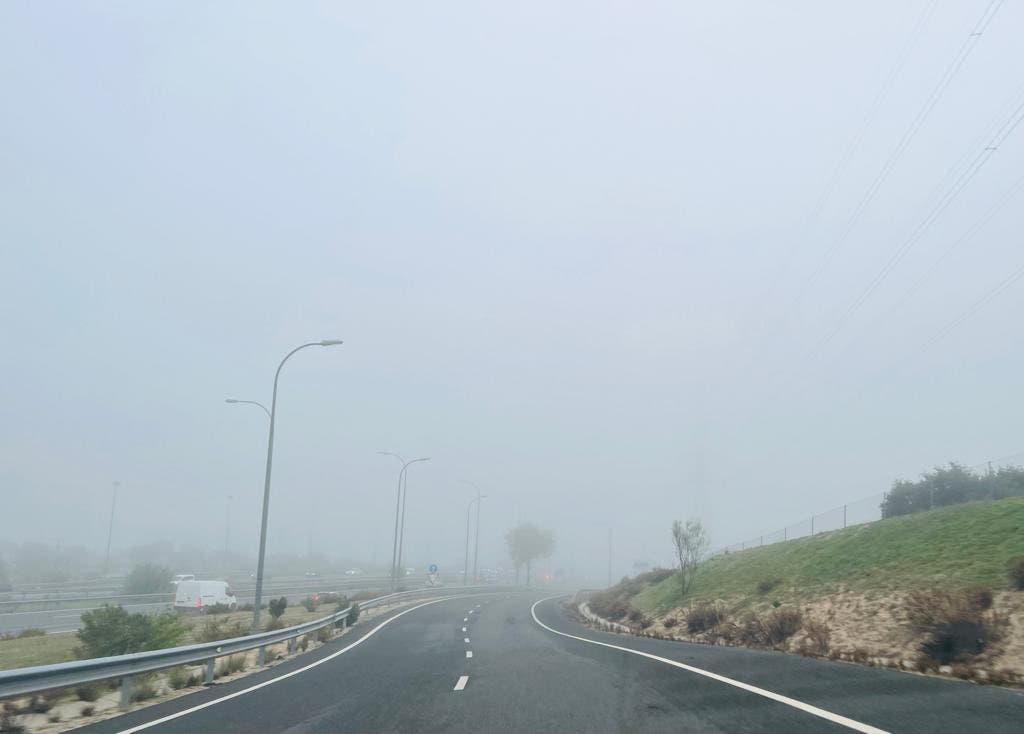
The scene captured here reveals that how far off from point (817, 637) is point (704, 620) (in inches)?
417

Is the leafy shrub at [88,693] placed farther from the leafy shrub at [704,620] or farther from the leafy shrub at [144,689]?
the leafy shrub at [704,620]

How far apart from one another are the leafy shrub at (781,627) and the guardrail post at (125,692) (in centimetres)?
1619

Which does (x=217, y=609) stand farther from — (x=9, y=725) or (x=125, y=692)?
(x=9, y=725)

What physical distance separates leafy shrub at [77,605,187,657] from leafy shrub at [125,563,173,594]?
1830 inches

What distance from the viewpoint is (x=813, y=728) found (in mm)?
9344

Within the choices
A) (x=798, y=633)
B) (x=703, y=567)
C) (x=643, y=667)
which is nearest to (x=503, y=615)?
(x=703, y=567)

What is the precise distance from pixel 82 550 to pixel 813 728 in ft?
580

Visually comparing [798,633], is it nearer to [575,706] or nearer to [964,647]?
[964,647]

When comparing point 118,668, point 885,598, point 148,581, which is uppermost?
point 885,598

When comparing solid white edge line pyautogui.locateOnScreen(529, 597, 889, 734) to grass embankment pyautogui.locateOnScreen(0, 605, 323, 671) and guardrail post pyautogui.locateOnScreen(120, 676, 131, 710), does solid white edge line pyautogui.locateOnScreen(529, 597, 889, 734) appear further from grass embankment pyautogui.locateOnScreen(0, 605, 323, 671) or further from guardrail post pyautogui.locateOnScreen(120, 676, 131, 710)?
grass embankment pyautogui.locateOnScreen(0, 605, 323, 671)

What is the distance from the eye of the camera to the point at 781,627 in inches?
961

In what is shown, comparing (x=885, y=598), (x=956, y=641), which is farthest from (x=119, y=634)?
(x=885, y=598)

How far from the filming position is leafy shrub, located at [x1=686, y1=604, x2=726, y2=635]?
3116 cm

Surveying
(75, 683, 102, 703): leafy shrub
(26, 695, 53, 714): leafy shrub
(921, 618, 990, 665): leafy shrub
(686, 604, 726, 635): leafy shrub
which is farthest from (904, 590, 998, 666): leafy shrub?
(26, 695, 53, 714): leafy shrub
